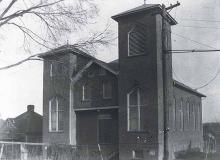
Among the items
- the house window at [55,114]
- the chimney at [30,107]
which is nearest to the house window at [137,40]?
the house window at [55,114]

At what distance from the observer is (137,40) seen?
89.9 ft

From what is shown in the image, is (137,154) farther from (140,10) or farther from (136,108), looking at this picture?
(140,10)

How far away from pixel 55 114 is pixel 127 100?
8723 millimetres

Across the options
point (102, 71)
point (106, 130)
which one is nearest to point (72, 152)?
point (106, 130)

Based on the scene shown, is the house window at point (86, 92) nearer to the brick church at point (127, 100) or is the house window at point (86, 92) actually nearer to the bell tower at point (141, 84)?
the brick church at point (127, 100)

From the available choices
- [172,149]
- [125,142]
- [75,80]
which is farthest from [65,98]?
[172,149]

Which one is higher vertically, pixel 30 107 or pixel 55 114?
pixel 30 107

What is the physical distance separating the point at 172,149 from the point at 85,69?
937 centimetres

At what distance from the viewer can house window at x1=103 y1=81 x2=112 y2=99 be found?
3031cm

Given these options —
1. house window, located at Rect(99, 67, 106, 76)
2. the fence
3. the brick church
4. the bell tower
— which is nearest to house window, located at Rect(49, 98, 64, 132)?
the brick church

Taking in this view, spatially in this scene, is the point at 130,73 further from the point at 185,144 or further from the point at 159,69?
the point at 185,144

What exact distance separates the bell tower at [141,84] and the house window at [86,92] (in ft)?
15.1

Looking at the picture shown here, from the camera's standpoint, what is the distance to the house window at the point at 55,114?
1299 inches

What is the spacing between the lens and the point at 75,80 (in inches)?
1252
